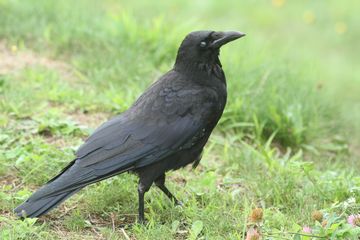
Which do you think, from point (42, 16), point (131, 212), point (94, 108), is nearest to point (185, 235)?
point (131, 212)

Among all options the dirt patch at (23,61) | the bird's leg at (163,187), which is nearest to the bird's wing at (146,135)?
the bird's leg at (163,187)

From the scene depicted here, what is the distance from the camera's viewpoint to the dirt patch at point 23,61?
622 centimetres

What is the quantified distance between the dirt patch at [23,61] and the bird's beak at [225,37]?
228 cm

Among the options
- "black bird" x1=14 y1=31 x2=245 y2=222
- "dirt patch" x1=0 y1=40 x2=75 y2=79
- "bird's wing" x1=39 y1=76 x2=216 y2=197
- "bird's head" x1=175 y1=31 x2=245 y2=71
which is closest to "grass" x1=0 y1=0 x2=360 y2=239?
"dirt patch" x1=0 y1=40 x2=75 y2=79

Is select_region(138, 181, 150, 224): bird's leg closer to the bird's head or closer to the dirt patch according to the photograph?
the bird's head

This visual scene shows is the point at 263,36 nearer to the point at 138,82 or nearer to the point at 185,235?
the point at 138,82

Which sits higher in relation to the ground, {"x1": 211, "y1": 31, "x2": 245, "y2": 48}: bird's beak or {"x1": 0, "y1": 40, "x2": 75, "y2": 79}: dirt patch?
{"x1": 211, "y1": 31, "x2": 245, "y2": 48}: bird's beak

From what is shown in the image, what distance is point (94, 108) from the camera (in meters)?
5.62

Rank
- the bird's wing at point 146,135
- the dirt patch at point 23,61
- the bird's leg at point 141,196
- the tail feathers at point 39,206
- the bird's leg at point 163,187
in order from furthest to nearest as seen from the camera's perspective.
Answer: the dirt patch at point 23,61
the bird's leg at point 163,187
the bird's leg at point 141,196
the bird's wing at point 146,135
the tail feathers at point 39,206

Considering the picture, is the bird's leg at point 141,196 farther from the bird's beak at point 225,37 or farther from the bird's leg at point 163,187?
the bird's beak at point 225,37

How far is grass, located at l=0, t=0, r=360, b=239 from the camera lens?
4.07 m

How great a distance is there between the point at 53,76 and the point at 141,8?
343cm

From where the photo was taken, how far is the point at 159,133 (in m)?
4.12

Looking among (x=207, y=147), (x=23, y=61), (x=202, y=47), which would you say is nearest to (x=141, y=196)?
(x=202, y=47)
